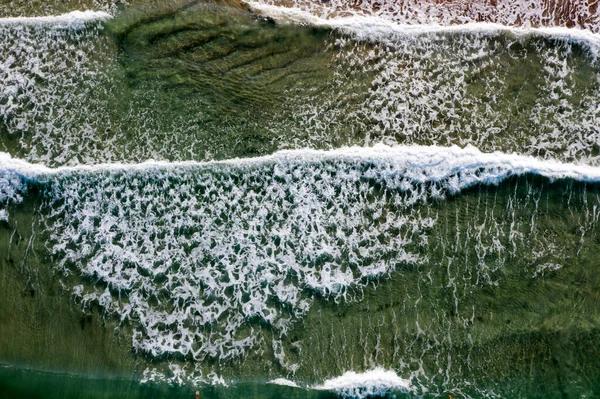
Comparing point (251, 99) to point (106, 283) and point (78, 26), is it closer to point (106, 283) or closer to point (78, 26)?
point (78, 26)

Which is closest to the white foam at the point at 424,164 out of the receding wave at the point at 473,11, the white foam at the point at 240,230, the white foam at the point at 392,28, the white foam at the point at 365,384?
the white foam at the point at 240,230

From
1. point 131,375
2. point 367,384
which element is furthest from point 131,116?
point 367,384

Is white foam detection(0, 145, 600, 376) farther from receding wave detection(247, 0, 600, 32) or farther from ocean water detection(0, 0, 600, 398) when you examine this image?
receding wave detection(247, 0, 600, 32)

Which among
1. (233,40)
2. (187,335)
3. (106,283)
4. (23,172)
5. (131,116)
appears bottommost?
(187,335)

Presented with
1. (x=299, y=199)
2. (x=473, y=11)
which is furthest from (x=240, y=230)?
(x=473, y=11)

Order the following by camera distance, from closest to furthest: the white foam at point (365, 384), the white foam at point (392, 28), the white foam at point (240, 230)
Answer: the white foam at point (365, 384), the white foam at point (240, 230), the white foam at point (392, 28)

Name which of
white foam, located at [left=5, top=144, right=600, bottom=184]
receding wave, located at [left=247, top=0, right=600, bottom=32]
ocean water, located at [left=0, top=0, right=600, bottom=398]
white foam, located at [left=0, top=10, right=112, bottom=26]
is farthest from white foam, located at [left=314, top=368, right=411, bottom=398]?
white foam, located at [left=0, top=10, right=112, bottom=26]

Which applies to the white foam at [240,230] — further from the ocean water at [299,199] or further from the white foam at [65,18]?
the white foam at [65,18]
